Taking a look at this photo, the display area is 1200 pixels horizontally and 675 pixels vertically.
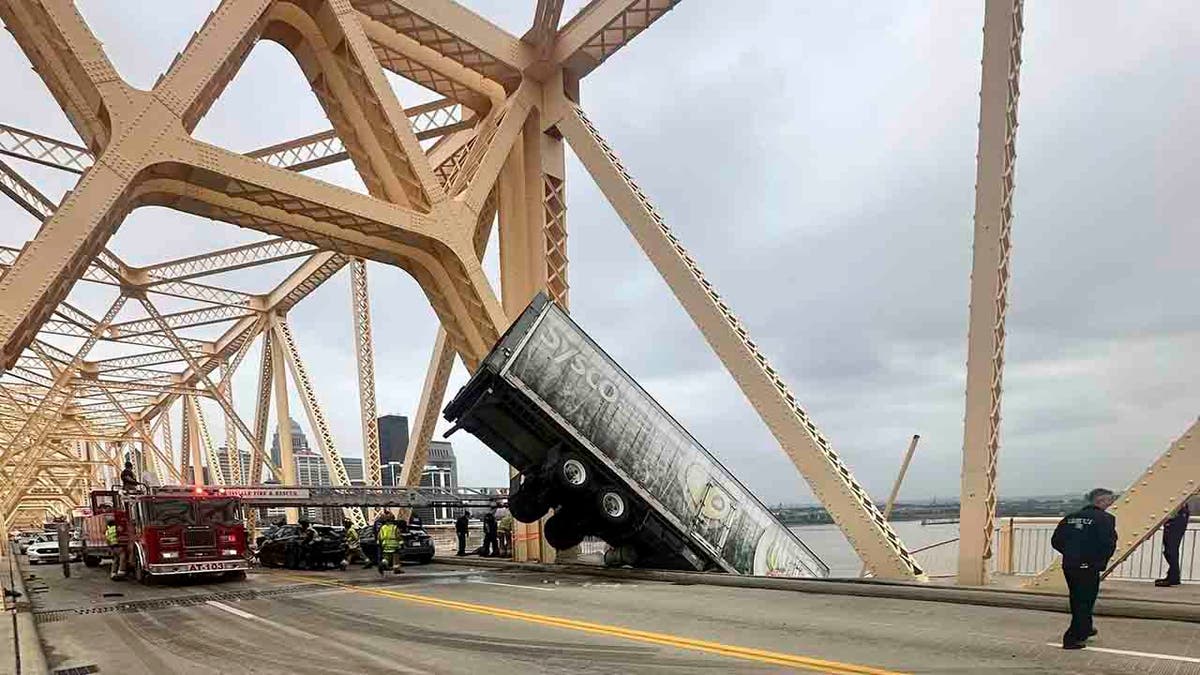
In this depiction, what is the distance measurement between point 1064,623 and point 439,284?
575 inches

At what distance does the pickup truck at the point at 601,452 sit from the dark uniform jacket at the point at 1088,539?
300 inches

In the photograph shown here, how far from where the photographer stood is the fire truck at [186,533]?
55.2 ft

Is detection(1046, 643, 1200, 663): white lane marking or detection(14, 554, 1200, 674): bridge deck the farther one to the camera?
detection(14, 554, 1200, 674): bridge deck

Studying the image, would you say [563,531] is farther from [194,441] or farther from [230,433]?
[194,441]

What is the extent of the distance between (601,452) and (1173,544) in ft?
28.2

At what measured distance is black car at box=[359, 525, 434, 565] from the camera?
21062 millimetres

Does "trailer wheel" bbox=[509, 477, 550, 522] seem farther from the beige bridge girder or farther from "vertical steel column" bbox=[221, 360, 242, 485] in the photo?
"vertical steel column" bbox=[221, 360, 242, 485]

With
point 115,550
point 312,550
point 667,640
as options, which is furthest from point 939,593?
point 115,550

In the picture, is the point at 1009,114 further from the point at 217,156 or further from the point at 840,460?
the point at 217,156

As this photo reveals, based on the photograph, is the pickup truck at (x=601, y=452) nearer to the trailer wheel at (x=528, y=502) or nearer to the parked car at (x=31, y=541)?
the trailer wheel at (x=528, y=502)

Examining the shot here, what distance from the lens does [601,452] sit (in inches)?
516

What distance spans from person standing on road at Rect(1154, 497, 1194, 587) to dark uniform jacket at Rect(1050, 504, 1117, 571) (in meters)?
4.72

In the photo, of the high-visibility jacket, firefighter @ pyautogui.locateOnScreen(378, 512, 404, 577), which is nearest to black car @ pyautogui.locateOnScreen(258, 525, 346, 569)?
firefighter @ pyautogui.locateOnScreen(378, 512, 404, 577)

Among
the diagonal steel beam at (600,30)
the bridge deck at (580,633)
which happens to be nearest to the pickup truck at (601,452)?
the bridge deck at (580,633)
